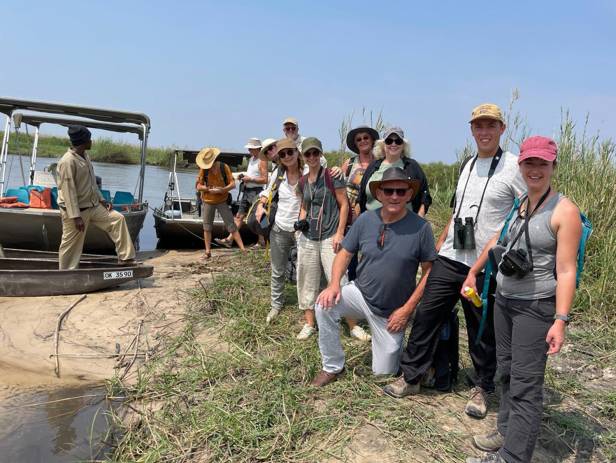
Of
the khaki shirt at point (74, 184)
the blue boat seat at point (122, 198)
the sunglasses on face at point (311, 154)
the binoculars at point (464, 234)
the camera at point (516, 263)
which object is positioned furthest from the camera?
the blue boat seat at point (122, 198)

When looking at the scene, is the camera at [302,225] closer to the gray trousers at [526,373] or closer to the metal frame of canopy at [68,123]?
the gray trousers at [526,373]

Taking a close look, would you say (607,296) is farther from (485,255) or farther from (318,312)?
(318,312)

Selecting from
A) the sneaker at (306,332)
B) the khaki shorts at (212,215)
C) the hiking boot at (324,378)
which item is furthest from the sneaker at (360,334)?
the khaki shorts at (212,215)

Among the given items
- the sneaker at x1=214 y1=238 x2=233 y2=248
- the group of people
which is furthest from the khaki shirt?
the sneaker at x1=214 y1=238 x2=233 y2=248

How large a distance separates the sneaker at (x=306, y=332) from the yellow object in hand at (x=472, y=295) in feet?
5.87

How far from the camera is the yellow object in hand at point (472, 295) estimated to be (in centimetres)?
276

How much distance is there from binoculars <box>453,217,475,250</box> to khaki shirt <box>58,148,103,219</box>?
447 centimetres

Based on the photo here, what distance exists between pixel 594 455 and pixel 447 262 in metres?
1.42

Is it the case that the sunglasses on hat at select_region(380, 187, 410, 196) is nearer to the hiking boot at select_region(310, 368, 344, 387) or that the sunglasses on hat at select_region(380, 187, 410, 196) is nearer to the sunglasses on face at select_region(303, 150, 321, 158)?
the sunglasses on face at select_region(303, 150, 321, 158)

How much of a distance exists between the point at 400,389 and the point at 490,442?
68 centimetres

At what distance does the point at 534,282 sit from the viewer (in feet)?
7.72

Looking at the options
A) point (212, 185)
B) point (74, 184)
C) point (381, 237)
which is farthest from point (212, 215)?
point (381, 237)

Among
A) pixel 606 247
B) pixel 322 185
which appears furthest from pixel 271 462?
pixel 606 247

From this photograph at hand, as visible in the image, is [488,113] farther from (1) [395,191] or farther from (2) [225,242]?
(2) [225,242]
